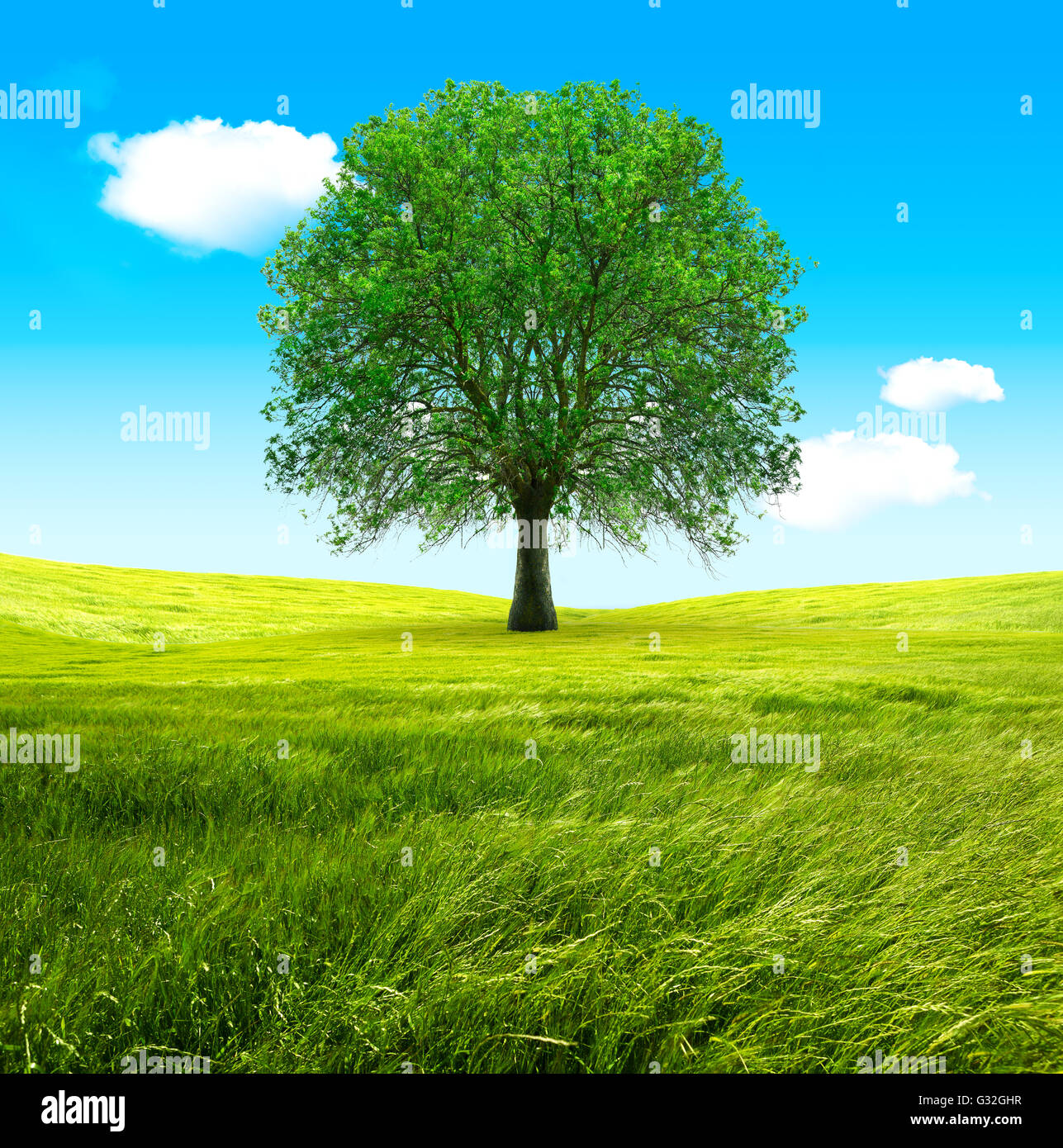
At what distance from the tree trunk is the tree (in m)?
0.27

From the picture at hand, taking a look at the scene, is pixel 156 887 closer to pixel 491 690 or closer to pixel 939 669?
pixel 491 690

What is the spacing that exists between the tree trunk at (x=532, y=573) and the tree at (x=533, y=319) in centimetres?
27

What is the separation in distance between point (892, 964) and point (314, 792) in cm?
405

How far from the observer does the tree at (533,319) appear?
21656mm

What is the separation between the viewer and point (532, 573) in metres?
26.0

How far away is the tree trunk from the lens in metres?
25.3

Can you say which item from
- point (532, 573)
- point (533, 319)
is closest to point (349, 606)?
point (532, 573)

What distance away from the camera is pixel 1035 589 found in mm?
38938

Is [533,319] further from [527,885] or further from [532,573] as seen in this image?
[527,885]

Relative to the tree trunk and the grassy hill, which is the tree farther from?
the grassy hill

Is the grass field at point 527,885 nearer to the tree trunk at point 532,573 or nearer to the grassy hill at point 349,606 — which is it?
the tree trunk at point 532,573

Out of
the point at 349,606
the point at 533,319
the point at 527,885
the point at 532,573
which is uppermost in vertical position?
the point at 533,319

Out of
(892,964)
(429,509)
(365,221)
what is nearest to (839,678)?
(892,964)

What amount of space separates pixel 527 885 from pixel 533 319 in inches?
837
